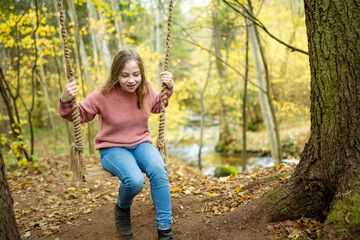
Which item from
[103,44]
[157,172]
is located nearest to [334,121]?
[157,172]

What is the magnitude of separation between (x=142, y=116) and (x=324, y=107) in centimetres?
159

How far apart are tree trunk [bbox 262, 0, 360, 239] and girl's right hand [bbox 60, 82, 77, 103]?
1.96m

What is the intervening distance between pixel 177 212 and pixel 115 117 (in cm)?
116

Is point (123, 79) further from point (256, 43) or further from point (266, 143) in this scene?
point (266, 143)

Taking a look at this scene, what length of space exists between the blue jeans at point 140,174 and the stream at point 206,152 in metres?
6.54

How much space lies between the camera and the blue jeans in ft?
7.24

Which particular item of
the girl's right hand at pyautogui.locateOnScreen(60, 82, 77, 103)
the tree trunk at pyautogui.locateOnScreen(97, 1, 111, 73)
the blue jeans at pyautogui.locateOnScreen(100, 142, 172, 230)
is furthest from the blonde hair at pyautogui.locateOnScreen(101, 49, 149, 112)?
the tree trunk at pyautogui.locateOnScreen(97, 1, 111, 73)

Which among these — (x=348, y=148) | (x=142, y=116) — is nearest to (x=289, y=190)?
(x=348, y=148)

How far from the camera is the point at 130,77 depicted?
8.18ft

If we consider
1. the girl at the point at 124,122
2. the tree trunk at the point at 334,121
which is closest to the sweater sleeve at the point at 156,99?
the girl at the point at 124,122

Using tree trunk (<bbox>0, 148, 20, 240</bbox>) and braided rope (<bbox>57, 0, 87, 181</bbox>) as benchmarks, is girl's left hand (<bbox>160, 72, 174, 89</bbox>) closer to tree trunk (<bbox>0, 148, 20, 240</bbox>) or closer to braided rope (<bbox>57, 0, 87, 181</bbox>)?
braided rope (<bbox>57, 0, 87, 181</bbox>)

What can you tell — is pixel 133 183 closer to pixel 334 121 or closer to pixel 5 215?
pixel 5 215

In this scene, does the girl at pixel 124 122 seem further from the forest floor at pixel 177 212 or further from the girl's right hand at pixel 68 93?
the forest floor at pixel 177 212

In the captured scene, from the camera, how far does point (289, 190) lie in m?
2.18
